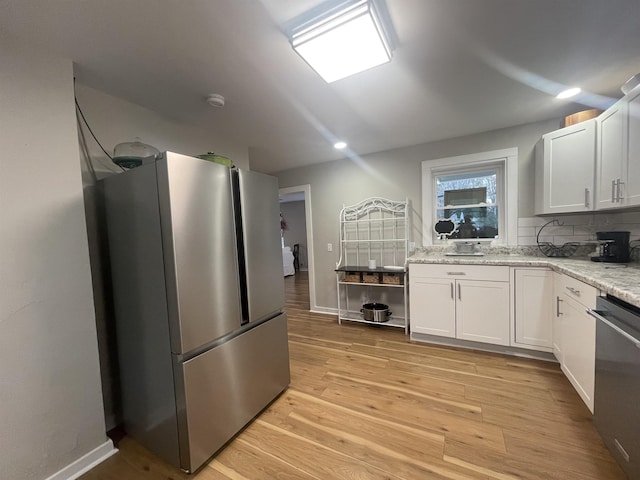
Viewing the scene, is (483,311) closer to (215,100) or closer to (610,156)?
(610,156)

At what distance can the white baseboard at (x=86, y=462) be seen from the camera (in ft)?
4.40

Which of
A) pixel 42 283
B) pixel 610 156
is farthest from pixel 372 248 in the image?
pixel 42 283

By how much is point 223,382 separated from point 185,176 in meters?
1.19

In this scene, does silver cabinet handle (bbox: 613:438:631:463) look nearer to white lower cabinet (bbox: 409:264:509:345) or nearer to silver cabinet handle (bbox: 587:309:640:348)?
silver cabinet handle (bbox: 587:309:640:348)

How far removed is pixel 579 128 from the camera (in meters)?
2.14

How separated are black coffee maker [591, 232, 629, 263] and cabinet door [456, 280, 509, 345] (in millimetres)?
721

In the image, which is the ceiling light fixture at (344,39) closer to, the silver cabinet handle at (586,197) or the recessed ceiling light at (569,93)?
the recessed ceiling light at (569,93)

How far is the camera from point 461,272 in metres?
2.56

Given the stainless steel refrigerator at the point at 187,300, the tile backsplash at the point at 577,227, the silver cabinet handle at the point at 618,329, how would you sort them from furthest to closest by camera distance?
1. the tile backsplash at the point at 577,227
2. the stainless steel refrigerator at the point at 187,300
3. the silver cabinet handle at the point at 618,329

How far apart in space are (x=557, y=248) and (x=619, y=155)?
3.51ft

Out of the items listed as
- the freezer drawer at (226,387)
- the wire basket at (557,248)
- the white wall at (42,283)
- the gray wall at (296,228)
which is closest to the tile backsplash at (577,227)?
the wire basket at (557,248)

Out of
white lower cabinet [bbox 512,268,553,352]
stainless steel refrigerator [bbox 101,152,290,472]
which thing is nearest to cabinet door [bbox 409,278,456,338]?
white lower cabinet [bbox 512,268,553,352]

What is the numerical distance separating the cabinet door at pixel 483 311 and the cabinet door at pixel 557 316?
33cm

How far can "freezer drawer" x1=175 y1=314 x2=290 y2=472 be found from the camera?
52.4 inches
